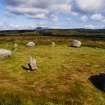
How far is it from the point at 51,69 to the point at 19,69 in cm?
588

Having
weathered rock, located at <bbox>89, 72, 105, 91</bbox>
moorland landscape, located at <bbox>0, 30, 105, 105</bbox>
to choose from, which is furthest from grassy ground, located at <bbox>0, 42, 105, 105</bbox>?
weathered rock, located at <bbox>89, 72, 105, 91</bbox>

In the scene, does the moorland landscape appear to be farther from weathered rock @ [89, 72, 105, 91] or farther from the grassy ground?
weathered rock @ [89, 72, 105, 91]

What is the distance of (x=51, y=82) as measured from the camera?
38.2m

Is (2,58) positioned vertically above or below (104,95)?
above

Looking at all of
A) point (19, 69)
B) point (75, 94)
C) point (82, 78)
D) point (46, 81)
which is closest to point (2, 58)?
point (19, 69)

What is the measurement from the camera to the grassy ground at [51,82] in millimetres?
31984

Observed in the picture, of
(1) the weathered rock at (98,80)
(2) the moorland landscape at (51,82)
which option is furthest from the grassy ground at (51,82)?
(1) the weathered rock at (98,80)

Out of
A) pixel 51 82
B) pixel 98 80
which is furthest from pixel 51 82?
pixel 98 80

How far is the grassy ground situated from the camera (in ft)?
105

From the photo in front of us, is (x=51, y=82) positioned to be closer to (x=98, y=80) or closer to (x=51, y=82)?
(x=51, y=82)

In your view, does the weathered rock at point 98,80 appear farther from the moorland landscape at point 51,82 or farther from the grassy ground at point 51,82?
the grassy ground at point 51,82

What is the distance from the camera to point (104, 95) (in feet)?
115

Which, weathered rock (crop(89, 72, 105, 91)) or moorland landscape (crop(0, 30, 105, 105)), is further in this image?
weathered rock (crop(89, 72, 105, 91))

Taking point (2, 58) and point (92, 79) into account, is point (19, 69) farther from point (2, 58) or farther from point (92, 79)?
point (92, 79)
